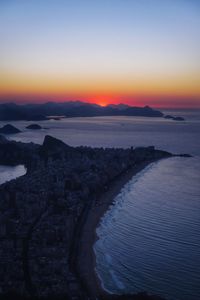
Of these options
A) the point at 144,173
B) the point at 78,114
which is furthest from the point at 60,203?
the point at 78,114

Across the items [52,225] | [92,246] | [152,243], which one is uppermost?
[52,225]

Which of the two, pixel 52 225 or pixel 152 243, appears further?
pixel 52 225

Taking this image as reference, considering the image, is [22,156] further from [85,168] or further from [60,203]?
[60,203]

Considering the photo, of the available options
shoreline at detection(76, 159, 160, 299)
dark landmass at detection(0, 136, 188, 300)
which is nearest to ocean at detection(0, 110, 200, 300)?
shoreline at detection(76, 159, 160, 299)

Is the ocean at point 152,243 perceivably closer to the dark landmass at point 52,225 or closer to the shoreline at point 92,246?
the shoreline at point 92,246

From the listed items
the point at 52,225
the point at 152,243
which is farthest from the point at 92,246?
the point at 152,243

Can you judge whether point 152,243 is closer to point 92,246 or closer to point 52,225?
point 92,246

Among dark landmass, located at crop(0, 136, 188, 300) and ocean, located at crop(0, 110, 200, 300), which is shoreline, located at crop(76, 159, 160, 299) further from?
ocean, located at crop(0, 110, 200, 300)

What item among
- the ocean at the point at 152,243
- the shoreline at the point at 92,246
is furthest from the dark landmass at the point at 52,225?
the ocean at the point at 152,243
